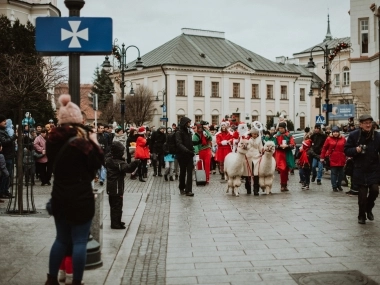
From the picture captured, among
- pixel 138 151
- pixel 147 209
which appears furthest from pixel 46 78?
pixel 147 209

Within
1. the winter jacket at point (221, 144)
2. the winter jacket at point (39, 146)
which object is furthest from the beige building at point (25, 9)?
the winter jacket at point (39, 146)

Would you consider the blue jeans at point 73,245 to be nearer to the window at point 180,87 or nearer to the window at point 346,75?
the window at point 180,87

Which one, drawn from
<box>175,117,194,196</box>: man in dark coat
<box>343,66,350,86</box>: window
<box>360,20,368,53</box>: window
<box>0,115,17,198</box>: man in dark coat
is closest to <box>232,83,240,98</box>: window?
<box>343,66,350,86</box>: window

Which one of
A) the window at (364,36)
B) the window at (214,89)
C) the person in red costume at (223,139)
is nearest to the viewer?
the person in red costume at (223,139)

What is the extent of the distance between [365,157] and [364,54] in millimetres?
25282

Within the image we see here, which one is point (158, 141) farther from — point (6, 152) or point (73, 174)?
point (73, 174)

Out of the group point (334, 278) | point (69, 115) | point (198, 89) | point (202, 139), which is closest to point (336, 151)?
point (202, 139)

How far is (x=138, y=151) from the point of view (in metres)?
22.4

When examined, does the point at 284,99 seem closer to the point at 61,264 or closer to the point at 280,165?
the point at 280,165

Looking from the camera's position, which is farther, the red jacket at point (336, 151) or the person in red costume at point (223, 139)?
the person in red costume at point (223, 139)

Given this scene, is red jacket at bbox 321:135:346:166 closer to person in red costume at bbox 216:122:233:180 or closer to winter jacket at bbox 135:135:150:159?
person in red costume at bbox 216:122:233:180

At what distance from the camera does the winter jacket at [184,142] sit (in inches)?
647

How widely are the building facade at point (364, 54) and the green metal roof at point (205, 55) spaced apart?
39666mm

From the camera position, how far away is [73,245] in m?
6.14
